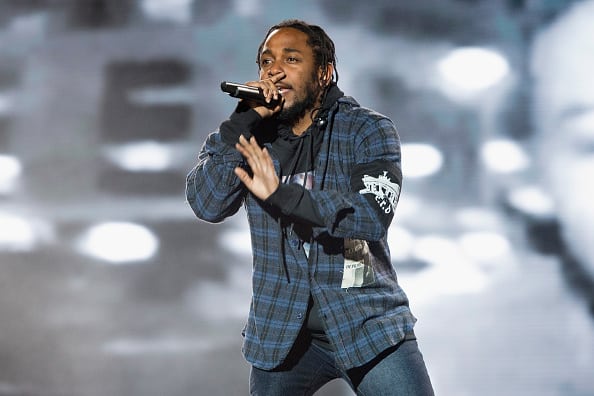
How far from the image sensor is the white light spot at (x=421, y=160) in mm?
2771

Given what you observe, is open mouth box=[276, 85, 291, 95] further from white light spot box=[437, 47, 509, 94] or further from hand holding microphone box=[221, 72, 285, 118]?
white light spot box=[437, 47, 509, 94]

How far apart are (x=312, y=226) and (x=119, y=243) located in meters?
1.88

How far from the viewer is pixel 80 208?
10.7 feet

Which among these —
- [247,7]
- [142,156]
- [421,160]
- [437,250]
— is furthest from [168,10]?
[437,250]

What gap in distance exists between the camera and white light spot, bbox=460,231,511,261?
267 centimetres

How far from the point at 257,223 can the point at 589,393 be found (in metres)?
1.67

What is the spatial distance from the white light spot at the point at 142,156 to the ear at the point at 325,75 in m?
1.52

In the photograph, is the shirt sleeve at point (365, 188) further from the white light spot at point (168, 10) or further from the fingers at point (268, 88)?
the white light spot at point (168, 10)

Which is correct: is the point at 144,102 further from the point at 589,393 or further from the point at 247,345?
the point at 589,393

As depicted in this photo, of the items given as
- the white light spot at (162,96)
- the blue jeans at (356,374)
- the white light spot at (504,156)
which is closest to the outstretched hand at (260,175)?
the blue jeans at (356,374)

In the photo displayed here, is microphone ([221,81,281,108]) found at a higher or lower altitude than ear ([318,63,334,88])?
lower

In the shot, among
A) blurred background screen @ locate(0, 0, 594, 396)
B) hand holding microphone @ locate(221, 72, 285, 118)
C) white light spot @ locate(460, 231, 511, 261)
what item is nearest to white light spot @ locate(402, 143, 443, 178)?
blurred background screen @ locate(0, 0, 594, 396)

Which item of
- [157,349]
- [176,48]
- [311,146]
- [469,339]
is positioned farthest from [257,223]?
[176,48]

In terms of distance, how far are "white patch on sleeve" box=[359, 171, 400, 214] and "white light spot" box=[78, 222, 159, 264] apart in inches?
74.2
